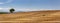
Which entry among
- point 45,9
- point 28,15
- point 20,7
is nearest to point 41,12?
point 45,9

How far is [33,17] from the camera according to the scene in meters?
1.21

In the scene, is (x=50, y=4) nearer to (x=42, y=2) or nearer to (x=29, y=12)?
(x=42, y=2)

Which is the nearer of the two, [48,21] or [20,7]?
[48,21]

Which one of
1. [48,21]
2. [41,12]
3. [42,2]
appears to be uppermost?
[42,2]

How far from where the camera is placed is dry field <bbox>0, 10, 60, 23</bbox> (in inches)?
46.3

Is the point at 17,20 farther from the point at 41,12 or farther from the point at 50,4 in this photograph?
the point at 50,4

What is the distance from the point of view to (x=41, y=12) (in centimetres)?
124

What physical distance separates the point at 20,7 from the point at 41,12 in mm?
279

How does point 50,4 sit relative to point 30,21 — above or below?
above

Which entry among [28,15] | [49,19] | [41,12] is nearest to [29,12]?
[28,15]

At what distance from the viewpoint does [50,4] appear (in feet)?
4.06

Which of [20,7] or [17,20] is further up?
[20,7]

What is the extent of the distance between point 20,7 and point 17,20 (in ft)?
0.59

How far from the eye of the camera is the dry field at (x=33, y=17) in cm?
118
